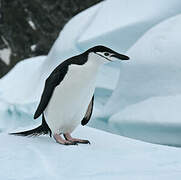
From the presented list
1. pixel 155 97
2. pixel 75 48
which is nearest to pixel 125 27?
pixel 75 48

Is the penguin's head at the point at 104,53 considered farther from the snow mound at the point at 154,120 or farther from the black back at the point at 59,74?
the snow mound at the point at 154,120

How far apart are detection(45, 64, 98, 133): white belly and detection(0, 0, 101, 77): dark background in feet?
31.0

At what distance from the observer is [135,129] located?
10.6ft

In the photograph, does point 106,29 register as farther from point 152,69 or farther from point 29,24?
point 29,24

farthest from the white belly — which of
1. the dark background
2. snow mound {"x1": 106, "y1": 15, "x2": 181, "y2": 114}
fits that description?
the dark background

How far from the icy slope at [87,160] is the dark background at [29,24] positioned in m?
9.47

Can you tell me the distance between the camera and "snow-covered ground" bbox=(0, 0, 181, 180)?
1.56 m

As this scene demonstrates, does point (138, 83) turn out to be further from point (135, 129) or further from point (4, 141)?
point (4, 141)

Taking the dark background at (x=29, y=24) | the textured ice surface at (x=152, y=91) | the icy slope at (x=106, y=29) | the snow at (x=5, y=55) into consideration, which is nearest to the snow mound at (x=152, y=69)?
the textured ice surface at (x=152, y=91)

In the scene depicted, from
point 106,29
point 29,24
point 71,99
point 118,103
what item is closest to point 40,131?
point 71,99

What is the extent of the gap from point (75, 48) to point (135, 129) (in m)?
1.56

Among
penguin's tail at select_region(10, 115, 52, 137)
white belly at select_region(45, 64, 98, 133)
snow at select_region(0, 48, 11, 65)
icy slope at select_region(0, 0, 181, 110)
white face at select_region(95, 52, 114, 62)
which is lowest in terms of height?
snow at select_region(0, 48, 11, 65)

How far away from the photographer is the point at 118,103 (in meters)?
3.51

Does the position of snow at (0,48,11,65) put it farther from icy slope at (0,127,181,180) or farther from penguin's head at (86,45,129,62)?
penguin's head at (86,45,129,62)
